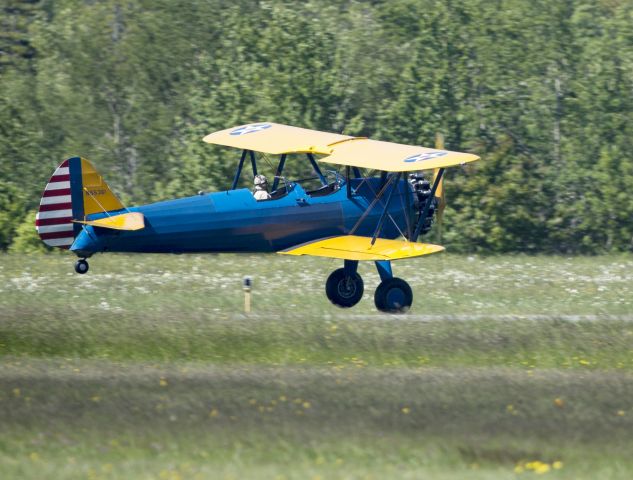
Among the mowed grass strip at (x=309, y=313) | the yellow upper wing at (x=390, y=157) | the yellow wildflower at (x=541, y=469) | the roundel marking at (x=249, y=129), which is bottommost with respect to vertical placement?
the mowed grass strip at (x=309, y=313)

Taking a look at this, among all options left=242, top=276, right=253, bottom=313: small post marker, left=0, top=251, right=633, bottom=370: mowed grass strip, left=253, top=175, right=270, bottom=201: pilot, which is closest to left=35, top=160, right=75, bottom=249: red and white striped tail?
left=0, top=251, right=633, bottom=370: mowed grass strip

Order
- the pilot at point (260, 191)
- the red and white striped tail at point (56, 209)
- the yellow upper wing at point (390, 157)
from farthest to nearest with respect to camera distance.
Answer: the pilot at point (260, 191)
the red and white striped tail at point (56, 209)
the yellow upper wing at point (390, 157)

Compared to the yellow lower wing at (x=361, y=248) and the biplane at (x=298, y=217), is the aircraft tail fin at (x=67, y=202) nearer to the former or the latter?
the biplane at (x=298, y=217)

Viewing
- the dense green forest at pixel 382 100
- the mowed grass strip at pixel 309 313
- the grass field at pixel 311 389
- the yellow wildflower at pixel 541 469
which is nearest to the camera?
the yellow wildflower at pixel 541 469

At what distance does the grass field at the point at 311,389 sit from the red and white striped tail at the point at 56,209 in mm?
1457

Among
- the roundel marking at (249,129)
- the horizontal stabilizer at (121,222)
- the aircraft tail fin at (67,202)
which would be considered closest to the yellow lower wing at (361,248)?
the horizontal stabilizer at (121,222)

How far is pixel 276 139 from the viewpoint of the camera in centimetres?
2331

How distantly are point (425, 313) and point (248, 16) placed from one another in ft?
52.0

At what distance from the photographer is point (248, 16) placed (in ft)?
114

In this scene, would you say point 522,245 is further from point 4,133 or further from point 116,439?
point 116,439

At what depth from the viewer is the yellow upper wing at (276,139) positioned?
22180 millimetres

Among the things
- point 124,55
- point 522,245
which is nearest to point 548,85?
point 522,245

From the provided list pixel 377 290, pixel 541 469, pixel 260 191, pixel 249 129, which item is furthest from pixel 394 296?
pixel 541 469

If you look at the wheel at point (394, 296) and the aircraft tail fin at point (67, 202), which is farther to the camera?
the wheel at point (394, 296)
